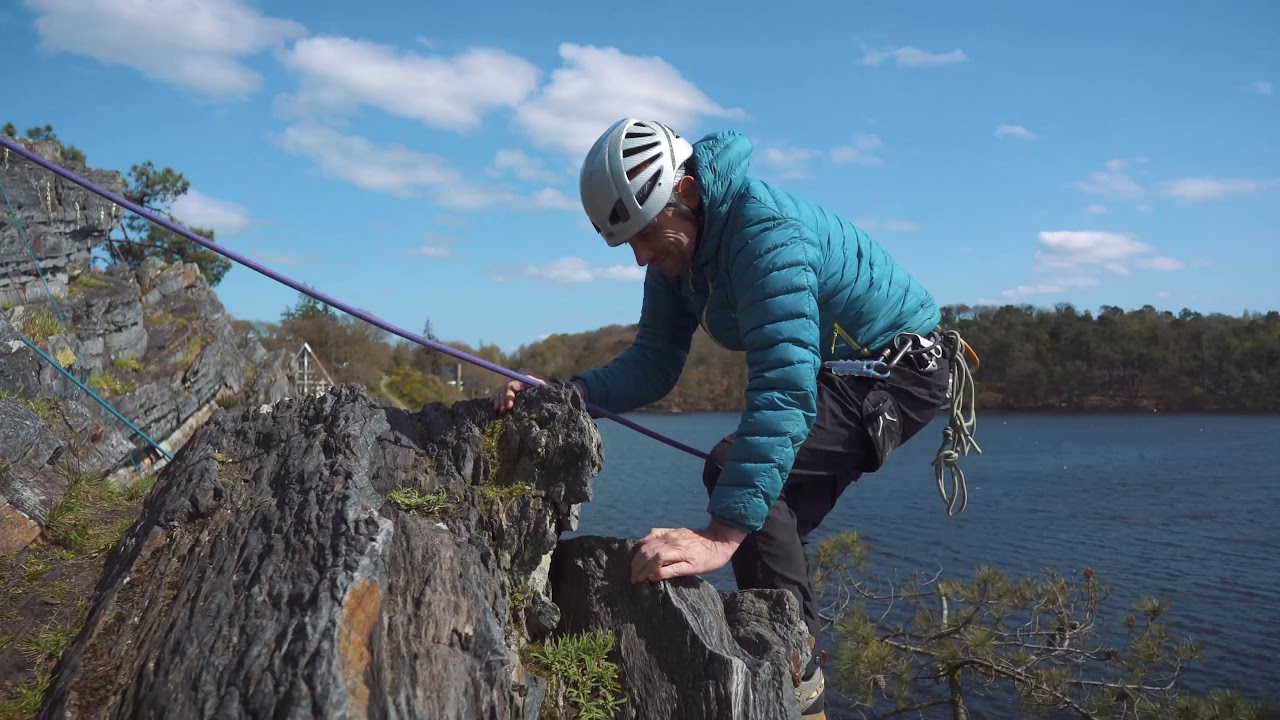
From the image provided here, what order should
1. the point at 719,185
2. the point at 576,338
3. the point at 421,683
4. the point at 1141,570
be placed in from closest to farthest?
the point at 421,683 → the point at 719,185 → the point at 1141,570 → the point at 576,338

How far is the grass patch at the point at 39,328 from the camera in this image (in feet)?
36.4

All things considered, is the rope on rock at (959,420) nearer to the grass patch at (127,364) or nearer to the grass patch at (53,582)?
the grass patch at (53,582)

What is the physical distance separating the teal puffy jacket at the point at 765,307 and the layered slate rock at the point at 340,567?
2.20 ft

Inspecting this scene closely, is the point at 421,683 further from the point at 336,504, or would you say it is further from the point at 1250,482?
the point at 1250,482

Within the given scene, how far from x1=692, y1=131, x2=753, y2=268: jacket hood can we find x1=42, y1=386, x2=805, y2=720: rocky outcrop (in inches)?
37.5

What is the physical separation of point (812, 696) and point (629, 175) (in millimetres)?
2292

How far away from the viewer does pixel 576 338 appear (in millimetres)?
63250

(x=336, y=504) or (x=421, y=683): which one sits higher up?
(x=336, y=504)

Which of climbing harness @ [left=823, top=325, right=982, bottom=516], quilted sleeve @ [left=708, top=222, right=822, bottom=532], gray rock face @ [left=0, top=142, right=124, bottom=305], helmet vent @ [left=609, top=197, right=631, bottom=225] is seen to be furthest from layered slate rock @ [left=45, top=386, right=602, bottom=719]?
gray rock face @ [left=0, top=142, right=124, bottom=305]

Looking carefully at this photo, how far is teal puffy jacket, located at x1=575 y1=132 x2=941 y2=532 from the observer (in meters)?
3.19

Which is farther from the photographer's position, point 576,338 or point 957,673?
point 576,338

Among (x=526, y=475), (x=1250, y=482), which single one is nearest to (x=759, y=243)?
(x=526, y=475)

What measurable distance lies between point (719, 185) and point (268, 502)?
2.12 metres

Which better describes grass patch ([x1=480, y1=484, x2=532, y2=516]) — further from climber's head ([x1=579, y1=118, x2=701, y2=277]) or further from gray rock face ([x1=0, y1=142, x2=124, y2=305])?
gray rock face ([x1=0, y1=142, x2=124, y2=305])
